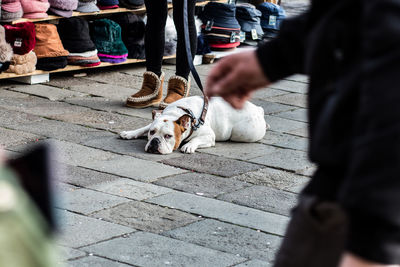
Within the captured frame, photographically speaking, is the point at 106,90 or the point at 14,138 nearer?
the point at 14,138

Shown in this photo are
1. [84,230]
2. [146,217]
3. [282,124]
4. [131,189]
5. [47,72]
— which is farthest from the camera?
[47,72]

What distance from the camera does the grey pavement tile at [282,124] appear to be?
6109 millimetres

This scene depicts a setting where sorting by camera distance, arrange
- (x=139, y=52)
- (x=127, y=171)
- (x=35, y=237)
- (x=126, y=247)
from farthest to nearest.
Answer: (x=139, y=52) → (x=127, y=171) → (x=126, y=247) → (x=35, y=237)

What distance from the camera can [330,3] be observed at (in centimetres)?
145

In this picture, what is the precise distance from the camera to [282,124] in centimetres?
626

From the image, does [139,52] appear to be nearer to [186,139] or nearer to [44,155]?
[186,139]

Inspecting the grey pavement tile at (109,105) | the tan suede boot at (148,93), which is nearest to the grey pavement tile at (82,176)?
the grey pavement tile at (109,105)

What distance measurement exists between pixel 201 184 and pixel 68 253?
1.39 meters

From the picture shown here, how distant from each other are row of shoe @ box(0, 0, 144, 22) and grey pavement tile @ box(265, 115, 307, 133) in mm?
2182

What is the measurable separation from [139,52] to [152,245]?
4487 millimetres

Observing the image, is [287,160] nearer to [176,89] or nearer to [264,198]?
[264,198]

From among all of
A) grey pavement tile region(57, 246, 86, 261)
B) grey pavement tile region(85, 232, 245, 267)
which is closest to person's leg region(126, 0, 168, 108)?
grey pavement tile region(85, 232, 245, 267)

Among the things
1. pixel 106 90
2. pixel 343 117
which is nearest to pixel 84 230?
pixel 343 117

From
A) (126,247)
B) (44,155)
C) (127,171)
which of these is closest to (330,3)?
(44,155)
